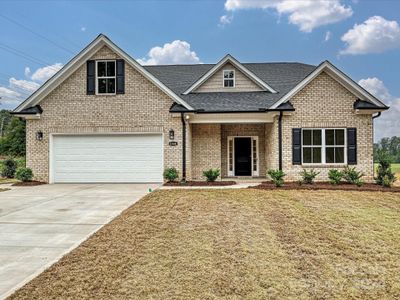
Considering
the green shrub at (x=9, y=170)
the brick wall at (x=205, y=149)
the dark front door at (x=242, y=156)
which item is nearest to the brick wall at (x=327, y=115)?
the dark front door at (x=242, y=156)

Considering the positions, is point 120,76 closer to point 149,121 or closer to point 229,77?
point 149,121

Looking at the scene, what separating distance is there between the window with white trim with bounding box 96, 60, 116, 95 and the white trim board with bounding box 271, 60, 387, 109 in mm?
7351

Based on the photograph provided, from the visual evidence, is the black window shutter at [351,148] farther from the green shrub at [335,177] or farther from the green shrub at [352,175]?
the green shrub at [335,177]

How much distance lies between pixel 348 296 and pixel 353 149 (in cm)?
1115

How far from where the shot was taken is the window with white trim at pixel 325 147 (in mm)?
13672

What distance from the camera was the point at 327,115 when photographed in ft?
44.9

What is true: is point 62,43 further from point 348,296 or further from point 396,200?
point 348,296

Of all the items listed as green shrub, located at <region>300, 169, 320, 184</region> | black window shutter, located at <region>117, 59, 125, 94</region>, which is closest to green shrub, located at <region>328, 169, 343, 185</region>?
green shrub, located at <region>300, 169, 320, 184</region>

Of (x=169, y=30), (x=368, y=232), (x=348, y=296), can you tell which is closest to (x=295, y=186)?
(x=368, y=232)

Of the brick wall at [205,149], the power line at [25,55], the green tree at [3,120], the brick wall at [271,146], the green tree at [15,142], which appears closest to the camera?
the brick wall at [271,146]

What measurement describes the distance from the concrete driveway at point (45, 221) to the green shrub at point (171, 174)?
69.9 inches

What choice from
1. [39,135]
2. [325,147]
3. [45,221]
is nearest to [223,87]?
[325,147]

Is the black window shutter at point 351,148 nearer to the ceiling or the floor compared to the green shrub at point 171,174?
nearer to the ceiling

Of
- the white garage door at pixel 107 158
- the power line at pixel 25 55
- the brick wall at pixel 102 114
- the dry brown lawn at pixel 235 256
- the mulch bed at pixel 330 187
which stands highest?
the power line at pixel 25 55
